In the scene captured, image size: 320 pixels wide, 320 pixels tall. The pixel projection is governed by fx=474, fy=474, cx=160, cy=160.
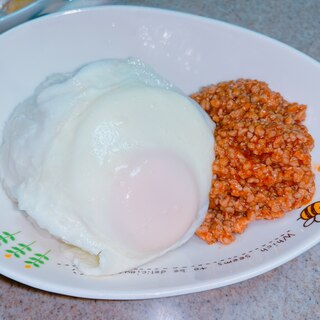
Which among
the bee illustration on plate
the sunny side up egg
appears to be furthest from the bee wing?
the sunny side up egg

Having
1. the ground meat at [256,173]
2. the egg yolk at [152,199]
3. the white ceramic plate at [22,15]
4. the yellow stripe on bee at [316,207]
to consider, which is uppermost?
the white ceramic plate at [22,15]

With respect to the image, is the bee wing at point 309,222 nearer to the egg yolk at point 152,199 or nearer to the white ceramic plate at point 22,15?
the egg yolk at point 152,199

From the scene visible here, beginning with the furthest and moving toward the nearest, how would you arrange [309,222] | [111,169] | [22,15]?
→ [22,15] < [309,222] < [111,169]

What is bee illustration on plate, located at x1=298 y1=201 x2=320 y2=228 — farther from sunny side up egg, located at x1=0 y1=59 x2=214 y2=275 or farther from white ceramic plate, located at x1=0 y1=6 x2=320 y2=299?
sunny side up egg, located at x1=0 y1=59 x2=214 y2=275

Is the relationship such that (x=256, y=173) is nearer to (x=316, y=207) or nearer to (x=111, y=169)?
(x=316, y=207)

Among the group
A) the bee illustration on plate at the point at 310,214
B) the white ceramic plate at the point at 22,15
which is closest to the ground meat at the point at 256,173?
the bee illustration on plate at the point at 310,214

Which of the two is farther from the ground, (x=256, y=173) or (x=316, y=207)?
(x=256, y=173)

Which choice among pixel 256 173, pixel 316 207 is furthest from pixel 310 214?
pixel 256 173
